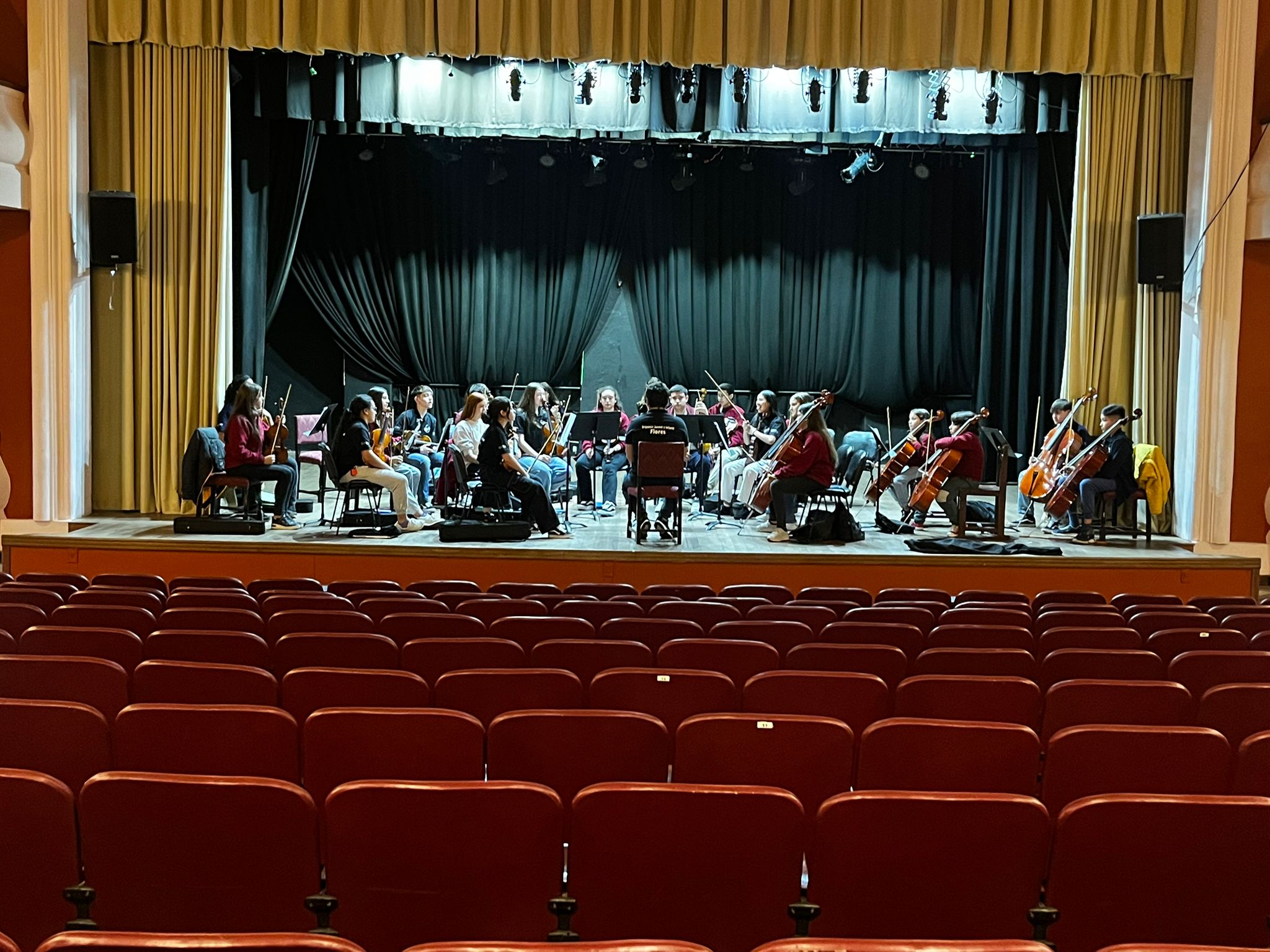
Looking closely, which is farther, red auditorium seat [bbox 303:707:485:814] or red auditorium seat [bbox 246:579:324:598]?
red auditorium seat [bbox 246:579:324:598]

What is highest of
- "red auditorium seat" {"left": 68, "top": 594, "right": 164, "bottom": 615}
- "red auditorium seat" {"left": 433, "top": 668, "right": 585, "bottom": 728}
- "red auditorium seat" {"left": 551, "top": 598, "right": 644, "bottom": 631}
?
"red auditorium seat" {"left": 433, "top": 668, "right": 585, "bottom": 728}

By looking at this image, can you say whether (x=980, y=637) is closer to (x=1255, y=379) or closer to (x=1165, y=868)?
(x=1165, y=868)

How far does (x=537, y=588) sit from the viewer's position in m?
6.89

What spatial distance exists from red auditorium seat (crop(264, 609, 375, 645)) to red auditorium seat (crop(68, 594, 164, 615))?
2.76 feet

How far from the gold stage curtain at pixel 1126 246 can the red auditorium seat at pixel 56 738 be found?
32.6 feet

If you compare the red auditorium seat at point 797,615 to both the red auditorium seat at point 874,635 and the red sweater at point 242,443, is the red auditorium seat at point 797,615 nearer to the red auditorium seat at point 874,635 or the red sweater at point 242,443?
the red auditorium seat at point 874,635

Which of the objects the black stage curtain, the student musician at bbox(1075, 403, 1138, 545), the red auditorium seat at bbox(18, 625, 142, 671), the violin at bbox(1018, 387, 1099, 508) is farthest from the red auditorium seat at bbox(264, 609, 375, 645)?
the black stage curtain

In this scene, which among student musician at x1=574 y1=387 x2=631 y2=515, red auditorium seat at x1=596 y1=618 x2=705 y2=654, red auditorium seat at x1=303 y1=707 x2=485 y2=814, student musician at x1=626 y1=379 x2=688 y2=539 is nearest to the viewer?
red auditorium seat at x1=303 y1=707 x2=485 y2=814

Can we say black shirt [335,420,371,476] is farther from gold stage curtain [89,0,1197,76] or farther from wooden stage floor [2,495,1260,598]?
gold stage curtain [89,0,1197,76]

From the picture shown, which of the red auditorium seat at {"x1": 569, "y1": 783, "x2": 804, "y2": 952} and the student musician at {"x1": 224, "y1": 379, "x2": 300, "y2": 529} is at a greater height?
the student musician at {"x1": 224, "y1": 379, "x2": 300, "y2": 529}

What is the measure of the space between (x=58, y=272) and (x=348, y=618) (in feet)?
22.7

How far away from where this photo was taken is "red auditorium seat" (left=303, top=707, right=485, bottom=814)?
9.98 feet

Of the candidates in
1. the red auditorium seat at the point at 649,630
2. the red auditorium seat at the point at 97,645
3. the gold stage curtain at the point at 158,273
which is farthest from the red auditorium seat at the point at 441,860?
the gold stage curtain at the point at 158,273

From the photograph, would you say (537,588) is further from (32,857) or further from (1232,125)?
(1232,125)
